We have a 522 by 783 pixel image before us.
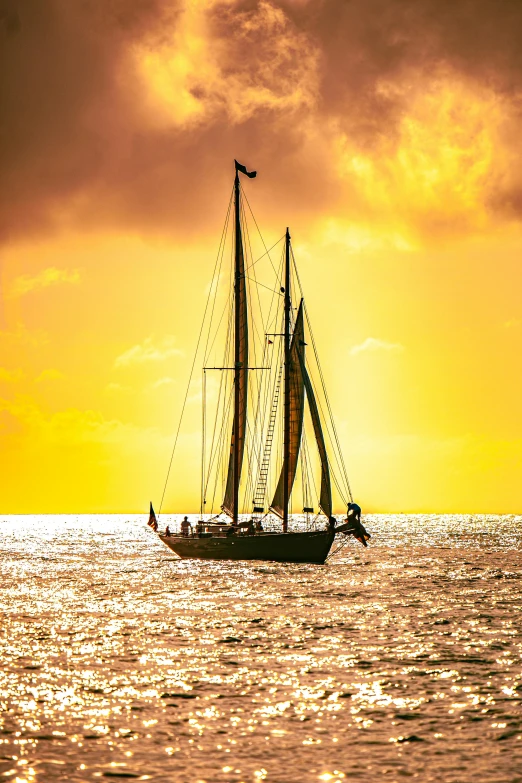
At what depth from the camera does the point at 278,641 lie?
3772 cm

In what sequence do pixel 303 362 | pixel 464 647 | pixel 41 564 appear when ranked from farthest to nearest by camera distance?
pixel 41 564 → pixel 303 362 → pixel 464 647

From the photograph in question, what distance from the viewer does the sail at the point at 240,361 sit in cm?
7700

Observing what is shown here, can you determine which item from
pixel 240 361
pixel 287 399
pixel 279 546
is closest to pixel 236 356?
pixel 240 361

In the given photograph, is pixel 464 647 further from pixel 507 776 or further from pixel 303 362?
pixel 303 362

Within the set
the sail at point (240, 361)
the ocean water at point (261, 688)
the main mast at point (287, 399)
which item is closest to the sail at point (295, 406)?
the main mast at point (287, 399)

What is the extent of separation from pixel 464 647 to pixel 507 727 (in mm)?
13520

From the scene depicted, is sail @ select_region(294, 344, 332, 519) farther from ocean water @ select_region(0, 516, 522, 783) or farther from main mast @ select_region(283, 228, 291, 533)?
ocean water @ select_region(0, 516, 522, 783)

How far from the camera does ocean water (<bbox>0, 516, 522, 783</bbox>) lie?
20.1m

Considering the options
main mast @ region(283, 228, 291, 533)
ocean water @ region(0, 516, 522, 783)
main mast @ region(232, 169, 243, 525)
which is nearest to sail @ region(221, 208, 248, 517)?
main mast @ region(232, 169, 243, 525)

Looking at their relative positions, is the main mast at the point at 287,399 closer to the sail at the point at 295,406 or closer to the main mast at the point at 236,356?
the sail at the point at 295,406

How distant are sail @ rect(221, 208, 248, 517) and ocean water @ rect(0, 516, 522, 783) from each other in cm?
1955

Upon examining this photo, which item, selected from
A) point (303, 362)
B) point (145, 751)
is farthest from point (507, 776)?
point (303, 362)

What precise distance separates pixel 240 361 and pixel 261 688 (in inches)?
1976

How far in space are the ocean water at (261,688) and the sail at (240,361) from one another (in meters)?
19.5
